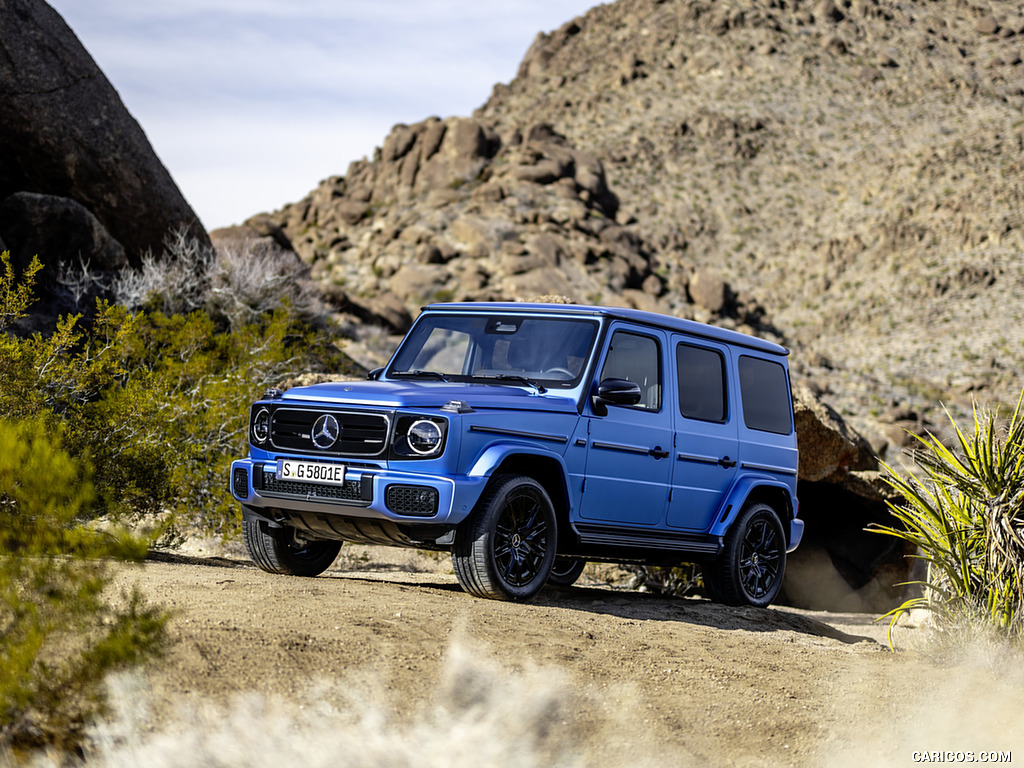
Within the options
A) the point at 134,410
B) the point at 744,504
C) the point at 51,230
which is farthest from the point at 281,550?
the point at 51,230

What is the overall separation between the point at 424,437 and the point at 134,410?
5.34 m

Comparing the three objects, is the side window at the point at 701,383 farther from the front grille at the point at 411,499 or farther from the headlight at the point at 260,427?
the headlight at the point at 260,427

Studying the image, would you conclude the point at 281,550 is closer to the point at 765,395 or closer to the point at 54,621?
the point at 54,621

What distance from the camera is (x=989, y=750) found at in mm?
4785

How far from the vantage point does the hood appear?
648 cm

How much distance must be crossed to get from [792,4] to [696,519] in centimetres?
9118

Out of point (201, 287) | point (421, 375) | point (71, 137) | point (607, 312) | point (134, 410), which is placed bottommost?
point (134, 410)

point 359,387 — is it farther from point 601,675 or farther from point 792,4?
point 792,4

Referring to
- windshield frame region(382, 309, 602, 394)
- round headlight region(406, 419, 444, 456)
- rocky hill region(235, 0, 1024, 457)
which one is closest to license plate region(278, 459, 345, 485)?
round headlight region(406, 419, 444, 456)

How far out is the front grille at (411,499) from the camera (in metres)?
6.22

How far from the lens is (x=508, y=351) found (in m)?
7.57

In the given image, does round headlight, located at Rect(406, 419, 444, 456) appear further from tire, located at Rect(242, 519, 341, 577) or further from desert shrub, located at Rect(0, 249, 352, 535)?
desert shrub, located at Rect(0, 249, 352, 535)

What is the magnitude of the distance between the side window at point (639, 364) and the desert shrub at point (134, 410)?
4.26 meters

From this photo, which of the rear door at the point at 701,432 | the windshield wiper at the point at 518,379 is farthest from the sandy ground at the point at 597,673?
the windshield wiper at the point at 518,379
